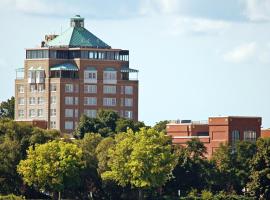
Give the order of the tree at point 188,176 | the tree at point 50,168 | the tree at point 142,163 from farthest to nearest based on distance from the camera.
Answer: the tree at point 188,176 < the tree at point 142,163 < the tree at point 50,168

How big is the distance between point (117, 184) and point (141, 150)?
593 cm

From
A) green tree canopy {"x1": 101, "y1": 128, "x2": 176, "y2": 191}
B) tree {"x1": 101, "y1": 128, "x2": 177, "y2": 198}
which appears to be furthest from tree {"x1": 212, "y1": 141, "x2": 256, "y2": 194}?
tree {"x1": 101, "y1": 128, "x2": 177, "y2": 198}

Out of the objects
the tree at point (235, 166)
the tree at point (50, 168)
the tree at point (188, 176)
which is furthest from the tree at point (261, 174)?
the tree at point (50, 168)

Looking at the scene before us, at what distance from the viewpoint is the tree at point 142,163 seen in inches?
7121

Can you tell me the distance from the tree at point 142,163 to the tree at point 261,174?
838cm

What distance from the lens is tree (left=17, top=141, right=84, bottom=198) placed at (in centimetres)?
17825

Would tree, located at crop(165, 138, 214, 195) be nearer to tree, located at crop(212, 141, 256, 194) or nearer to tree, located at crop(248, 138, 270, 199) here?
tree, located at crop(212, 141, 256, 194)

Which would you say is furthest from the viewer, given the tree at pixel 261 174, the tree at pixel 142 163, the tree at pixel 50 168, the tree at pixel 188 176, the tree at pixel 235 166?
the tree at pixel 235 166

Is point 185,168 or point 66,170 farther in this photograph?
point 185,168

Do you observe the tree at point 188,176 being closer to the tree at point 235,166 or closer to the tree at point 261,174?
the tree at point 235,166

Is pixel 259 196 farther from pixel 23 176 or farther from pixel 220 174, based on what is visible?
pixel 23 176

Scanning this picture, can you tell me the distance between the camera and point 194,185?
192 m

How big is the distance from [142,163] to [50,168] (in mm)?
9483

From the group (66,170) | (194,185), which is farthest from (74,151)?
(194,185)
